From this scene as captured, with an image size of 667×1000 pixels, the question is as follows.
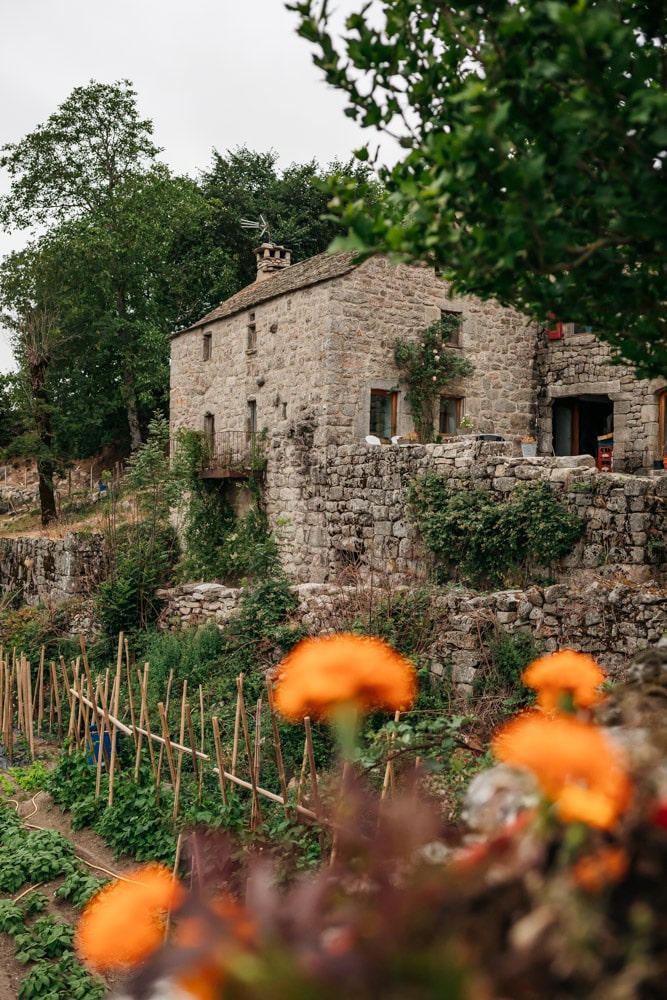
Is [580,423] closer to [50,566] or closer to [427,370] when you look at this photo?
[427,370]

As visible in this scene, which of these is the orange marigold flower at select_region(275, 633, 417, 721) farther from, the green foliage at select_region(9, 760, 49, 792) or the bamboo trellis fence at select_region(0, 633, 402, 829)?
the green foliage at select_region(9, 760, 49, 792)

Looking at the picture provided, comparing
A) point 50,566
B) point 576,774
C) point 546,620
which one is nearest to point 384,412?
point 546,620

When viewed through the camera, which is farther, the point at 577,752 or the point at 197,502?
the point at 197,502

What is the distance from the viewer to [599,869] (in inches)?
51.7

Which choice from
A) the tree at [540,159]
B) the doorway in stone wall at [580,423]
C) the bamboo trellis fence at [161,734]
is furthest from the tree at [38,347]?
the tree at [540,159]

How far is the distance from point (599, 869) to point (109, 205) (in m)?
29.7

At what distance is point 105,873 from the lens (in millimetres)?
7320

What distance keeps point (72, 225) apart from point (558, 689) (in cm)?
2874

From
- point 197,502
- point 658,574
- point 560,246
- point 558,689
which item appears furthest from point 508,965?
point 197,502

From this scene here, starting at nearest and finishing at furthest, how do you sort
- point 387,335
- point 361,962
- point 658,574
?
point 361,962 → point 658,574 → point 387,335

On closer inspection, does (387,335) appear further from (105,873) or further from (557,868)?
(557,868)

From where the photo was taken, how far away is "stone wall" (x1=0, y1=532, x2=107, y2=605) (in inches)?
648

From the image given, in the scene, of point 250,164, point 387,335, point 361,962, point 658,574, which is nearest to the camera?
point 361,962

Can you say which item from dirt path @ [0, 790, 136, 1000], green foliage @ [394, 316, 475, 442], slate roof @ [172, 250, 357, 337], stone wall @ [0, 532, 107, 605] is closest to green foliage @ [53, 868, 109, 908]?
dirt path @ [0, 790, 136, 1000]
